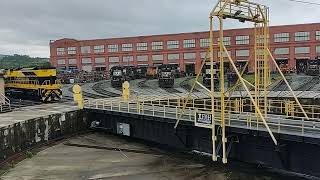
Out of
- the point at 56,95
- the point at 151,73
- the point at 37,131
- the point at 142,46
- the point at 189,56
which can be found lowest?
the point at 37,131

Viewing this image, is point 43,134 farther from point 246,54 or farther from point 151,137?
point 246,54

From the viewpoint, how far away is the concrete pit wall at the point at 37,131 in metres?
25.6

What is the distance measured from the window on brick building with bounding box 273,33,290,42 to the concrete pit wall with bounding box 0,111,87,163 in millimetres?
58820

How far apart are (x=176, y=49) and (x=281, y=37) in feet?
76.9

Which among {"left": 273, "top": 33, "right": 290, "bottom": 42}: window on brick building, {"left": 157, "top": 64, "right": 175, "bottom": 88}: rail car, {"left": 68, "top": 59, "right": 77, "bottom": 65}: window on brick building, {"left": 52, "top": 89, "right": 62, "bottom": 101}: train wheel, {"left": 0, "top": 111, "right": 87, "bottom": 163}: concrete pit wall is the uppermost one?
{"left": 273, "top": 33, "right": 290, "bottom": 42}: window on brick building

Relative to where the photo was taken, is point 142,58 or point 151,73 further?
point 142,58

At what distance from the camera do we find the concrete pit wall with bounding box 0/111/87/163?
2556 cm

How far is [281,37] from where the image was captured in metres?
82.6

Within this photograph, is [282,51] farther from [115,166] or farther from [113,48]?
[115,166]

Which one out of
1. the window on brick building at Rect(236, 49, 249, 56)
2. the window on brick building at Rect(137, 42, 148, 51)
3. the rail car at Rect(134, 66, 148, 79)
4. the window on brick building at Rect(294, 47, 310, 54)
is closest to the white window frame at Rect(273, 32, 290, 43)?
the window on brick building at Rect(294, 47, 310, 54)

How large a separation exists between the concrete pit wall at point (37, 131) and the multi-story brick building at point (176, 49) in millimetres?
44168

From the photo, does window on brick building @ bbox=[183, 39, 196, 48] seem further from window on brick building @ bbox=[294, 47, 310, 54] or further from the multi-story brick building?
window on brick building @ bbox=[294, 47, 310, 54]

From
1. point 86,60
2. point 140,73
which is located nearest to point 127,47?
point 86,60

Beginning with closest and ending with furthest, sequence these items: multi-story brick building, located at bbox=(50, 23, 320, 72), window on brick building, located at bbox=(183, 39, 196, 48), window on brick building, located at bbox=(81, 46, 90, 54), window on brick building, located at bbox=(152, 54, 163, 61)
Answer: multi-story brick building, located at bbox=(50, 23, 320, 72) → window on brick building, located at bbox=(183, 39, 196, 48) → window on brick building, located at bbox=(152, 54, 163, 61) → window on brick building, located at bbox=(81, 46, 90, 54)
